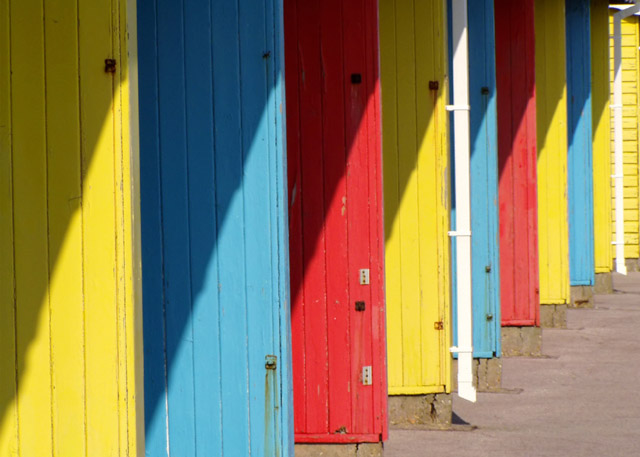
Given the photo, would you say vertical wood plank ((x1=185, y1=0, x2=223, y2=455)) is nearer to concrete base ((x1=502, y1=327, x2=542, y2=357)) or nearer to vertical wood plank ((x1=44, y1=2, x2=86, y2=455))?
vertical wood plank ((x1=44, y1=2, x2=86, y2=455))

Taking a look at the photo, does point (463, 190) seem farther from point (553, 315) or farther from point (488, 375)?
point (553, 315)

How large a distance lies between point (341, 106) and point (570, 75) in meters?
9.63

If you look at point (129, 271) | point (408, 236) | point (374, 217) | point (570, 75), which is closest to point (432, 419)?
point (408, 236)

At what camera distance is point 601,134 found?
17828 millimetres

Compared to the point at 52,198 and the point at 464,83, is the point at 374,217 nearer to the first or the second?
the point at 464,83

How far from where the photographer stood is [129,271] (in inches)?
140

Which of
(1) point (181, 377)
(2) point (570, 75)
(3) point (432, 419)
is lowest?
(3) point (432, 419)

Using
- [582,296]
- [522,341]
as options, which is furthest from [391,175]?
[582,296]

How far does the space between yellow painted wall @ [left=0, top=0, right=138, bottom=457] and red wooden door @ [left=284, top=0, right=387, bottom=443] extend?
3.68 meters

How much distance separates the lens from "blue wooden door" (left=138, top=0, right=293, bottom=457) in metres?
5.05

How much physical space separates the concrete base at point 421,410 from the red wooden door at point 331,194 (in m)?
1.57

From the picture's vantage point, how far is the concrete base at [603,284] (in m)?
18.1

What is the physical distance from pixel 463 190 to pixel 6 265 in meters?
5.91

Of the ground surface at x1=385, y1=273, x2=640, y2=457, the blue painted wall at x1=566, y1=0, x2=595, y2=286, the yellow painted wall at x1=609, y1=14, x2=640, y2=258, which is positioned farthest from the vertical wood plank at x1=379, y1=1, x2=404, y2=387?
the yellow painted wall at x1=609, y1=14, x2=640, y2=258
